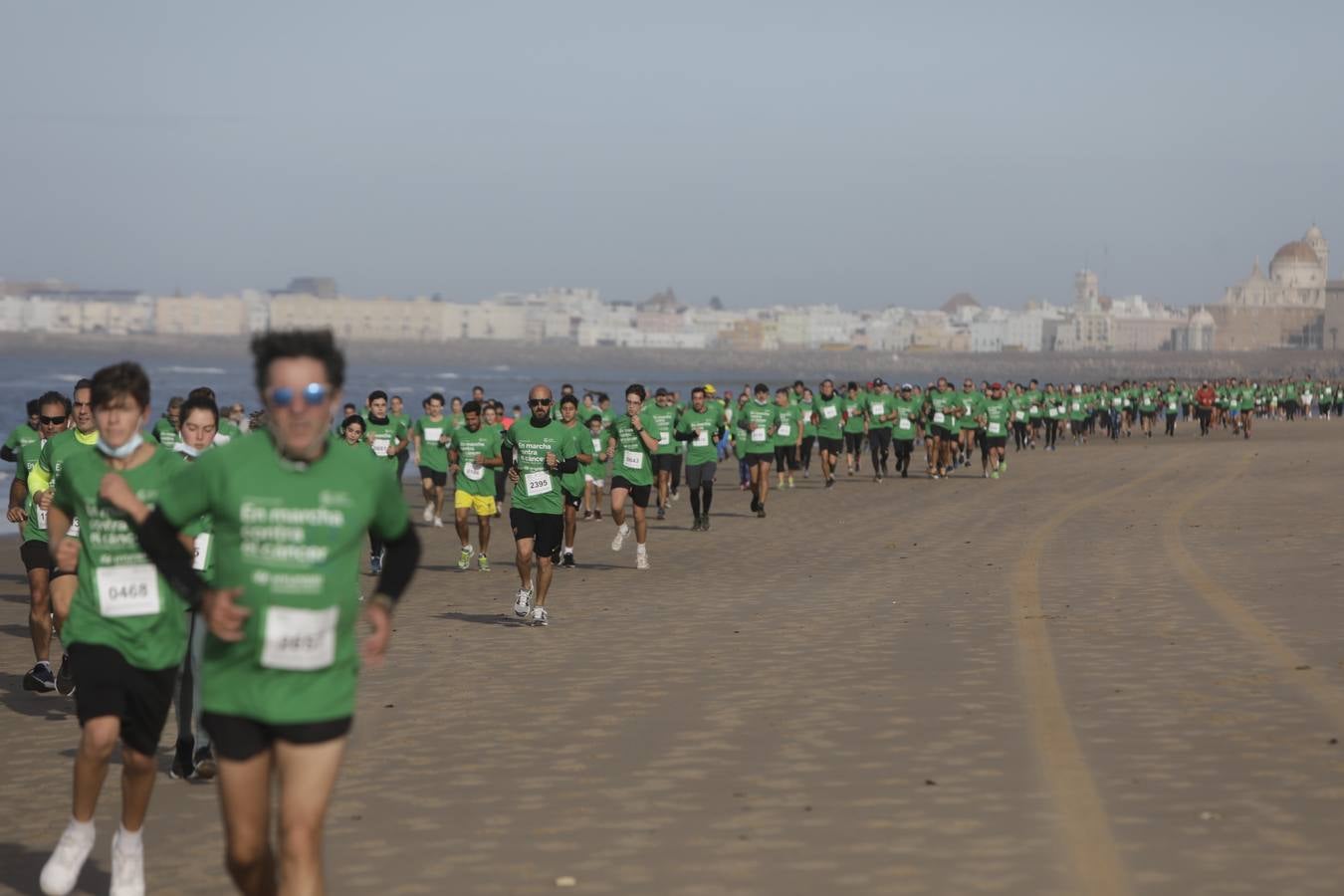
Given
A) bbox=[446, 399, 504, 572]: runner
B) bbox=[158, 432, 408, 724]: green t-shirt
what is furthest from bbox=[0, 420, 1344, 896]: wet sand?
bbox=[158, 432, 408, 724]: green t-shirt

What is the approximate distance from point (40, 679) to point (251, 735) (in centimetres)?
585

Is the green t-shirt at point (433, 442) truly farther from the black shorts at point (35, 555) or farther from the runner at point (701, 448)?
the black shorts at point (35, 555)

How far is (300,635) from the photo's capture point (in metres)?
4.48

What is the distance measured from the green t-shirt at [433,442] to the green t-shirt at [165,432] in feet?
13.6

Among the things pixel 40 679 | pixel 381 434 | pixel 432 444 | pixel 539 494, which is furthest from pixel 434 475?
pixel 40 679

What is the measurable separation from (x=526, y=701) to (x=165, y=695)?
11.9 ft

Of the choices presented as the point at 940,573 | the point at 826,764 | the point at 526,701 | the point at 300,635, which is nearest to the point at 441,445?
the point at 940,573

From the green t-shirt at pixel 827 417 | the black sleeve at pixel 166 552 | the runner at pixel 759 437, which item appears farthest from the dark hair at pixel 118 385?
the green t-shirt at pixel 827 417

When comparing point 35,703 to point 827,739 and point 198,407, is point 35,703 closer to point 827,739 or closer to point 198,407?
point 198,407

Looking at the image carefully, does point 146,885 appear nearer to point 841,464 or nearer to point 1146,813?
point 1146,813

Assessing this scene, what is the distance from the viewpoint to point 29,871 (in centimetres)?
627

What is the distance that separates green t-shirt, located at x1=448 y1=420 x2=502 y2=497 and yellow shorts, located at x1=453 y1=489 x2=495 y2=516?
0.02 metres

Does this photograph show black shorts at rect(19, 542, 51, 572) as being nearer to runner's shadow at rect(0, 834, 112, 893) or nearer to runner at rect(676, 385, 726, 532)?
runner's shadow at rect(0, 834, 112, 893)

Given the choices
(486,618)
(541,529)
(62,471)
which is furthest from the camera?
(486,618)
